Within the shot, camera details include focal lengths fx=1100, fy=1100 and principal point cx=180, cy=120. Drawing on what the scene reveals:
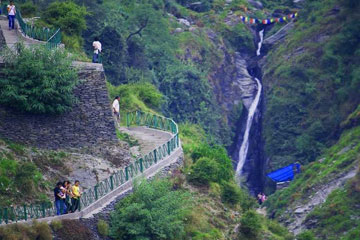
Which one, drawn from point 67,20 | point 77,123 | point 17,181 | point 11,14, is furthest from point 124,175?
point 67,20

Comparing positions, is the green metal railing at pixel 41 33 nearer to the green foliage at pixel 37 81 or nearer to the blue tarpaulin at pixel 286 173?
the green foliage at pixel 37 81

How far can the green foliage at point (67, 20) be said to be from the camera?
5512cm

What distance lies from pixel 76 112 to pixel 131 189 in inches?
182

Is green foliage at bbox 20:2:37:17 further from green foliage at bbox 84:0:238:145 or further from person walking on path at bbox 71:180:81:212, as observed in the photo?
person walking on path at bbox 71:180:81:212

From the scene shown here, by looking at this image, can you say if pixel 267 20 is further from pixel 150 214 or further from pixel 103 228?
pixel 103 228

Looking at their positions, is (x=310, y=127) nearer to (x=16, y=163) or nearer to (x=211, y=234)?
(x=211, y=234)

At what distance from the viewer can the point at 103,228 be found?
40812mm

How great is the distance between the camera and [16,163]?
41812mm

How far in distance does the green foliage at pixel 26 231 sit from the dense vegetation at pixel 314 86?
3736 cm

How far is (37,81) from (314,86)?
36.5m

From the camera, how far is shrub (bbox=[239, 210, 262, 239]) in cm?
4753

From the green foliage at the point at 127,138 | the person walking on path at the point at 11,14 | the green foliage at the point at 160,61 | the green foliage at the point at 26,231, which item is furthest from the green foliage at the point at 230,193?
the green foliage at the point at 160,61

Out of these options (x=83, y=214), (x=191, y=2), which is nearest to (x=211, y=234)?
(x=83, y=214)

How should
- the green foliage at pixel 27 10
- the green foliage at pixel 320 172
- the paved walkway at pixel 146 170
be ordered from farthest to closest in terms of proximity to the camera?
the green foliage at pixel 320 172 → the green foliage at pixel 27 10 → the paved walkway at pixel 146 170
